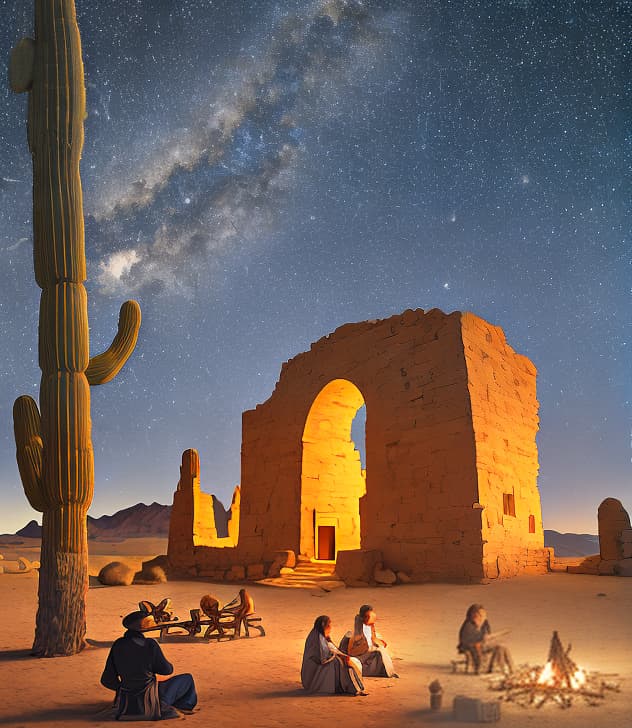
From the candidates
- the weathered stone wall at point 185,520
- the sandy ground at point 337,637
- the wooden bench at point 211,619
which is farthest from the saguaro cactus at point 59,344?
the weathered stone wall at point 185,520

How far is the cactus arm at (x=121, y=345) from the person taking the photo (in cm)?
983

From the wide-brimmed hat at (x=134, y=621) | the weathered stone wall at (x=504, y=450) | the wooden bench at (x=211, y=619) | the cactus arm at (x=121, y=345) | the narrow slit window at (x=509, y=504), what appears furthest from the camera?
the narrow slit window at (x=509, y=504)

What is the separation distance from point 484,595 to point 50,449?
7.21 m

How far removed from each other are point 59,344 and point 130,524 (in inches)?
2368

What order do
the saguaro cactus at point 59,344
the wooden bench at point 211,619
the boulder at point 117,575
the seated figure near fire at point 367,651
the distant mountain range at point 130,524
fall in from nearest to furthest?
the seated figure near fire at point 367,651 < the saguaro cactus at point 59,344 < the wooden bench at point 211,619 < the boulder at point 117,575 < the distant mountain range at point 130,524

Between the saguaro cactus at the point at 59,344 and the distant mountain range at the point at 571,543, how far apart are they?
227 feet

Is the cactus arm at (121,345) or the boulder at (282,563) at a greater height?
the cactus arm at (121,345)

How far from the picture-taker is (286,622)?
11.6 meters

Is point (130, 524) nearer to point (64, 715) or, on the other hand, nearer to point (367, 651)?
point (367, 651)

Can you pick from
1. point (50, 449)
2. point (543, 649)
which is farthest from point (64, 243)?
point (543, 649)

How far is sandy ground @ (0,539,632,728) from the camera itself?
19.1 ft

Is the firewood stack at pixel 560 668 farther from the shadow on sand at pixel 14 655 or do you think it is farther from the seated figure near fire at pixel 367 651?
the shadow on sand at pixel 14 655

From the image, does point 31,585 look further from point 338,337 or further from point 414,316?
point 414,316

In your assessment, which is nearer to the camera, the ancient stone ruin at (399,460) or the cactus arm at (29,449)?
the cactus arm at (29,449)
